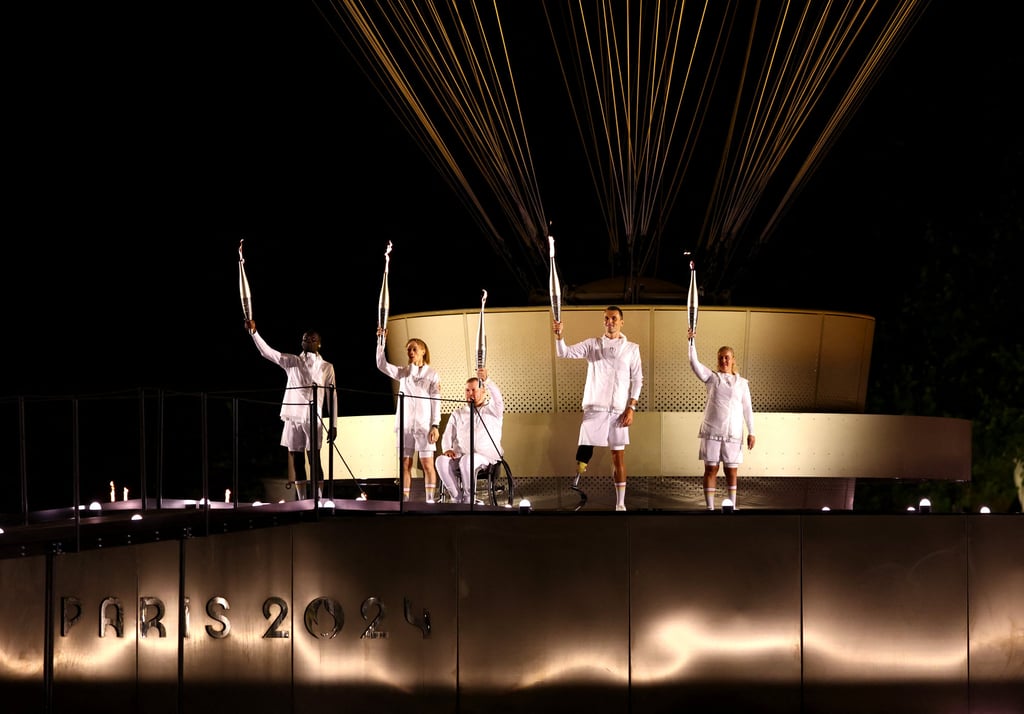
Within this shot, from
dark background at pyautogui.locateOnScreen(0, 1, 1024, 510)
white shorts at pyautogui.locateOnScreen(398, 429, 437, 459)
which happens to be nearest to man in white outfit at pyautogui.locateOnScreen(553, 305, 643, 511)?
white shorts at pyautogui.locateOnScreen(398, 429, 437, 459)

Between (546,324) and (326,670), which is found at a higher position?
(546,324)

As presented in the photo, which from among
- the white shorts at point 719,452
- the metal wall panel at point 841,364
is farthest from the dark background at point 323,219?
the white shorts at point 719,452

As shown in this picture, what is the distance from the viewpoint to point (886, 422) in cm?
1988

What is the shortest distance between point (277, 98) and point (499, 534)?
90.1 feet

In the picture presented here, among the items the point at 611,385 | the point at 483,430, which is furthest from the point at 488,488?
the point at 611,385

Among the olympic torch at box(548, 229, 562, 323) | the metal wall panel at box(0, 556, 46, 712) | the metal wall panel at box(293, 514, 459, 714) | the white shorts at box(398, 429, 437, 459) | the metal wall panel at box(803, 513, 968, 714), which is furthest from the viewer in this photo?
the white shorts at box(398, 429, 437, 459)

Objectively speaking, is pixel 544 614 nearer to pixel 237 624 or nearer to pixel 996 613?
pixel 237 624

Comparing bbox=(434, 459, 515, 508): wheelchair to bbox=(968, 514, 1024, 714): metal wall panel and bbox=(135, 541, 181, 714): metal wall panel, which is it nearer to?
bbox=(135, 541, 181, 714): metal wall panel

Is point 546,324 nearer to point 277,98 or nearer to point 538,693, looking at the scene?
point 538,693

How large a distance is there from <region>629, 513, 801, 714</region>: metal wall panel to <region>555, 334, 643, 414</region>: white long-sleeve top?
2.42 metres

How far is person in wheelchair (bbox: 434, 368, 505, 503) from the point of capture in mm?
17422

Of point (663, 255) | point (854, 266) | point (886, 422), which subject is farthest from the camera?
point (854, 266)

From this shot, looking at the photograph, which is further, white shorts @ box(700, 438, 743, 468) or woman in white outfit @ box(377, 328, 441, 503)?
woman in white outfit @ box(377, 328, 441, 503)

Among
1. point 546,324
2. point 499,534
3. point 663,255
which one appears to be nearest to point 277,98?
point 663,255
